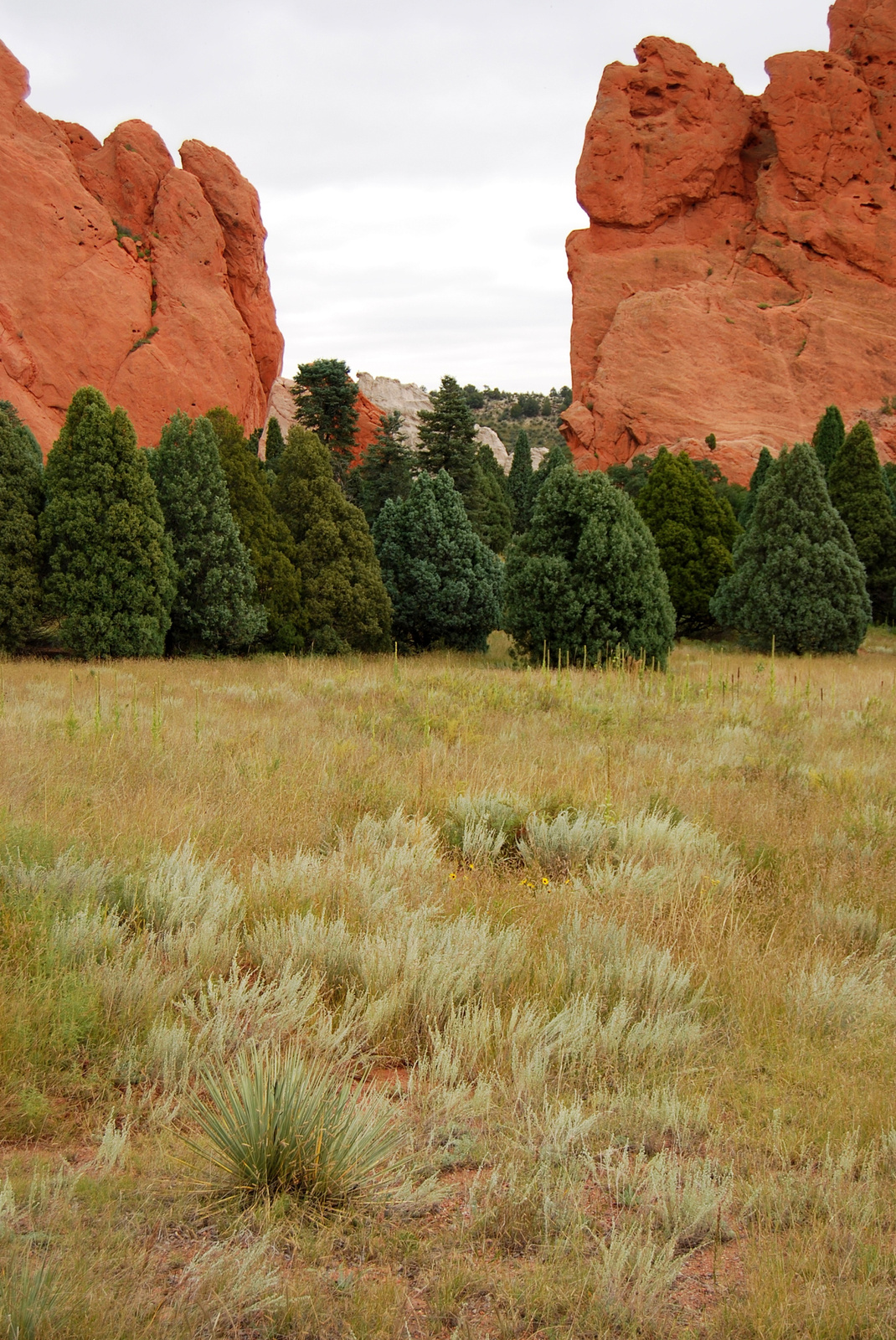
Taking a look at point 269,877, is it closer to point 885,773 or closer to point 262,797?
point 262,797

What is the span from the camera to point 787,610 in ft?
63.7

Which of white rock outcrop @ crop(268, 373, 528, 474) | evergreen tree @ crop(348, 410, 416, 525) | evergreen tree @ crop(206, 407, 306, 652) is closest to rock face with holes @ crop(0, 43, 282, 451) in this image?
evergreen tree @ crop(348, 410, 416, 525)

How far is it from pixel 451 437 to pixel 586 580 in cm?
2563

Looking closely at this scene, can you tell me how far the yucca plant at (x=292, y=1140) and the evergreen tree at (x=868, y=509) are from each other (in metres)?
26.4

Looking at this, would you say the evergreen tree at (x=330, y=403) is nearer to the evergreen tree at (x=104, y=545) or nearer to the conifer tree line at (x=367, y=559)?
the conifer tree line at (x=367, y=559)

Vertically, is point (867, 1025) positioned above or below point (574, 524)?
below

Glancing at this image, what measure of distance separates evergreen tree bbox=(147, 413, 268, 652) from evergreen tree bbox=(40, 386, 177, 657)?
73 cm

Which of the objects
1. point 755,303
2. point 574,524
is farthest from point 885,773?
point 755,303

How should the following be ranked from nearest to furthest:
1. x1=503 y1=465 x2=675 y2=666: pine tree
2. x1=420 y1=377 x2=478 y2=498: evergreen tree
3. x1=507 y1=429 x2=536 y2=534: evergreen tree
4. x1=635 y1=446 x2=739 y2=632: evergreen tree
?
1. x1=503 y1=465 x2=675 y2=666: pine tree
2. x1=635 y1=446 x2=739 y2=632: evergreen tree
3. x1=420 y1=377 x2=478 y2=498: evergreen tree
4. x1=507 y1=429 x2=536 y2=534: evergreen tree

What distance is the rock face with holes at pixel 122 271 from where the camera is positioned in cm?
4247

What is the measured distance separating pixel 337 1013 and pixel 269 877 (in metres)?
1.04

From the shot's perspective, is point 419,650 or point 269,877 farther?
point 419,650

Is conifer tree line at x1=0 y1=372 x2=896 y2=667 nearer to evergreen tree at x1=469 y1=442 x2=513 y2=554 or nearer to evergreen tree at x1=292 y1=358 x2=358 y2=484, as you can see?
evergreen tree at x1=469 y1=442 x2=513 y2=554

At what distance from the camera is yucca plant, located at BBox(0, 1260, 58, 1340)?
1560 mm
